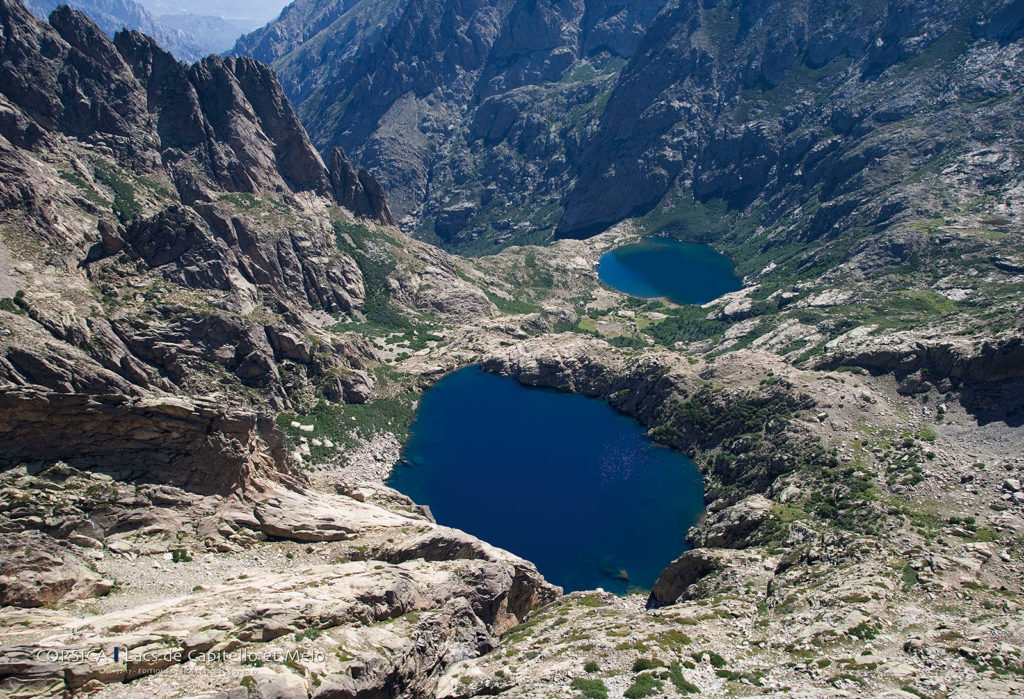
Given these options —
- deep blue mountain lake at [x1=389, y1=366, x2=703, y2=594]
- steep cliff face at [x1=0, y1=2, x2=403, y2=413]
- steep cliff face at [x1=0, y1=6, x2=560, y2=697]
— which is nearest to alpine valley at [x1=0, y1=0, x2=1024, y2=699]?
steep cliff face at [x1=0, y1=6, x2=560, y2=697]

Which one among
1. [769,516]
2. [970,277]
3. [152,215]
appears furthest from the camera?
[970,277]

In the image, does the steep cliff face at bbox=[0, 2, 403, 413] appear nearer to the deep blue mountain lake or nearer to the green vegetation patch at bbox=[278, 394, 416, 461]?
the green vegetation patch at bbox=[278, 394, 416, 461]

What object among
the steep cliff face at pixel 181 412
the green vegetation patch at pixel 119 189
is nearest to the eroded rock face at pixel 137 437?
the steep cliff face at pixel 181 412

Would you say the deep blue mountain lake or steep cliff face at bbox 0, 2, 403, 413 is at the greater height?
steep cliff face at bbox 0, 2, 403, 413

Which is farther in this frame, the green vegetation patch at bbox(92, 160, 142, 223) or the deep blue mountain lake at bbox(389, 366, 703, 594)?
the green vegetation patch at bbox(92, 160, 142, 223)

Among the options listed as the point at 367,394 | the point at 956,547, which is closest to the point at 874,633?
the point at 956,547

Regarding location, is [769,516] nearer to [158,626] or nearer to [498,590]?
[498,590]

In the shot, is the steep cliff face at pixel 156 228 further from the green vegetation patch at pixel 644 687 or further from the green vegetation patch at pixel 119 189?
the green vegetation patch at pixel 644 687

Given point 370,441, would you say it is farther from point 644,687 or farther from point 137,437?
point 644,687

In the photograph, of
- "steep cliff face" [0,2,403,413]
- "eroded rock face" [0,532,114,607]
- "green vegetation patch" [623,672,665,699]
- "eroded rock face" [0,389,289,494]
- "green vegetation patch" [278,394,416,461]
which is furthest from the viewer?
"green vegetation patch" [278,394,416,461]
